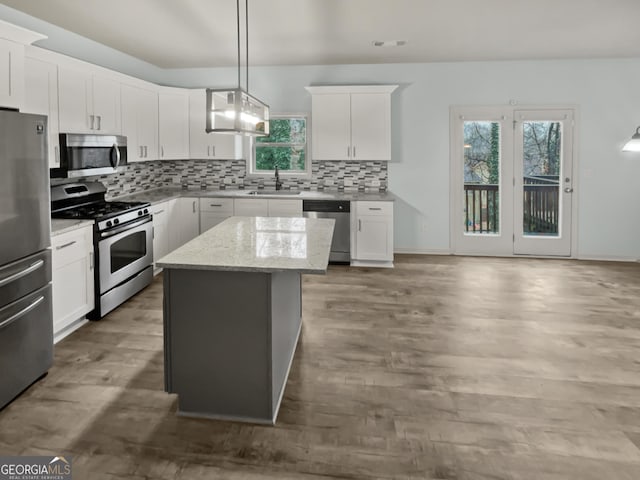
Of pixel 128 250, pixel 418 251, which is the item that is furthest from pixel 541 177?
pixel 128 250

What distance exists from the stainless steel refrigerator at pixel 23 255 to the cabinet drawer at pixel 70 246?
48 cm

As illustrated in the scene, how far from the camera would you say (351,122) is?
19.7ft

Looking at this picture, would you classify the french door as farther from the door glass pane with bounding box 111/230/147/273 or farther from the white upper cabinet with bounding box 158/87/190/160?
the door glass pane with bounding box 111/230/147/273

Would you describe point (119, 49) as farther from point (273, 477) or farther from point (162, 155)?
point (273, 477)

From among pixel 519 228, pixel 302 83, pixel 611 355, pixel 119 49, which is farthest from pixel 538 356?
pixel 119 49

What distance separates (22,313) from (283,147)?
4366 millimetres

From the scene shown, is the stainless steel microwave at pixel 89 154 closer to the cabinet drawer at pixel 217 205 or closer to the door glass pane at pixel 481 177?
the cabinet drawer at pixel 217 205

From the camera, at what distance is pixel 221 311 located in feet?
7.93

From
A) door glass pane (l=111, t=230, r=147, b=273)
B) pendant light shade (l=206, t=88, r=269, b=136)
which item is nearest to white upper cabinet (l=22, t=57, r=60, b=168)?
door glass pane (l=111, t=230, r=147, b=273)

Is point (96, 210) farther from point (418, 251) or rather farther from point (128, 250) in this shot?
point (418, 251)

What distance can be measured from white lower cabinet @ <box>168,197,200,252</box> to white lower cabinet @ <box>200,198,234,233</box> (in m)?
0.06

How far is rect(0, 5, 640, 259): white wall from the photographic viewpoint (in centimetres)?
593

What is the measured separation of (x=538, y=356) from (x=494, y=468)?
139 centimetres

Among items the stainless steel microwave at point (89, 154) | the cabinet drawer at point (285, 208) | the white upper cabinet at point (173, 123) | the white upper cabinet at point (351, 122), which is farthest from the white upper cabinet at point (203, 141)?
the stainless steel microwave at point (89, 154)
